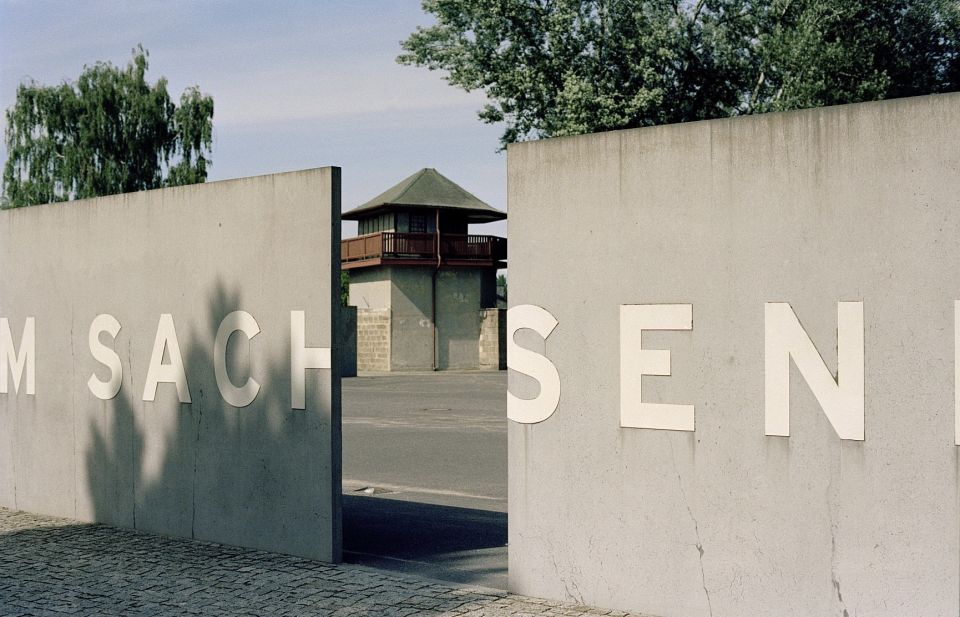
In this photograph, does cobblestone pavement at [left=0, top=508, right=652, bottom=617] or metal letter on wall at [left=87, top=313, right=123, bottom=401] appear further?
metal letter on wall at [left=87, top=313, right=123, bottom=401]

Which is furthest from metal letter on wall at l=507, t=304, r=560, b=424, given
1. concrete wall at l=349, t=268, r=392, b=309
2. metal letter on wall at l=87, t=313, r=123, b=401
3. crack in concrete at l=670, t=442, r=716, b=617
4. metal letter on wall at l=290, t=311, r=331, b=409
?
concrete wall at l=349, t=268, r=392, b=309

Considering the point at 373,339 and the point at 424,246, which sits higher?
the point at 424,246

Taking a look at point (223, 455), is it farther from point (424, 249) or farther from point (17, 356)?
point (424, 249)

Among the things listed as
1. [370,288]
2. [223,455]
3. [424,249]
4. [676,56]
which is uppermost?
[676,56]

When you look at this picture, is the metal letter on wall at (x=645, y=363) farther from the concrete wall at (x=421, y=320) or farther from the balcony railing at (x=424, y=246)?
the balcony railing at (x=424, y=246)

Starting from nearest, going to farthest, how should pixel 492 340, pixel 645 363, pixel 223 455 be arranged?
pixel 645 363, pixel 223 455, pixel 492 340

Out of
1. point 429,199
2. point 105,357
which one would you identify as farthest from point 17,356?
point 429,199

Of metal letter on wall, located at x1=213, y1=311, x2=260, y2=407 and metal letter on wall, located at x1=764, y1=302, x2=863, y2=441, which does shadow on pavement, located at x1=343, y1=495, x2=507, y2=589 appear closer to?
metal letter on wall, located at x1=213, y1=311, x2=260, y2=407

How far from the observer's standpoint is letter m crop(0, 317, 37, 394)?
392 inches

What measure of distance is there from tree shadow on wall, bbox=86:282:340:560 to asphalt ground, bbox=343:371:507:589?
2.10 ft

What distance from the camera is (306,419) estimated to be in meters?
7.52

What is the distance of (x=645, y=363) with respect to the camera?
602cm

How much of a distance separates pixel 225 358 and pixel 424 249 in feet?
124

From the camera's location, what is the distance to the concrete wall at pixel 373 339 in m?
44.6
